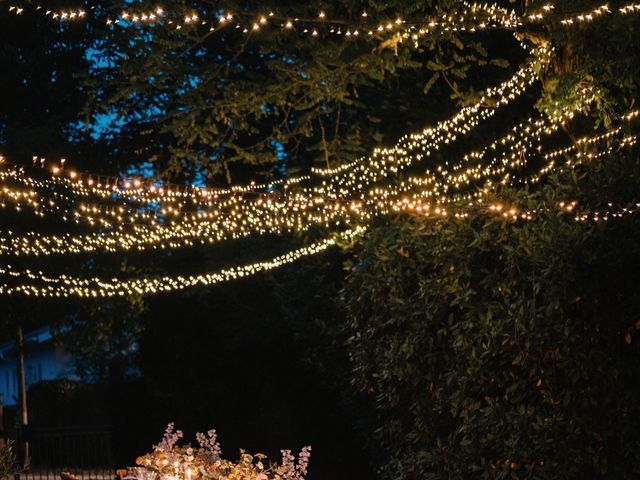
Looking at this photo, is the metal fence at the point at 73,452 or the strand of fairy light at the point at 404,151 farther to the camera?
the metal fence at the point at 73,452

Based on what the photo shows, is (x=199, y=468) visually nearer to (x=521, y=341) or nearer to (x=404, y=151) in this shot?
(x=521, y=341)

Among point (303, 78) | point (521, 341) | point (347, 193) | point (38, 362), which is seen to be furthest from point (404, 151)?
point (38, 362)

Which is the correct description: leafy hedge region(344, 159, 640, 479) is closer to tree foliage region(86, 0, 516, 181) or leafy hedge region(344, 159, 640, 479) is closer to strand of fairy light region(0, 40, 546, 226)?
strand of fairy light region(0, 40, 546, 226)

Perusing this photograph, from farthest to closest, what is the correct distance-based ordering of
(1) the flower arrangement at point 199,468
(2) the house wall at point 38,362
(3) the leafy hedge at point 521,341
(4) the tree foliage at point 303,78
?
(2) the house wall at point 38,362 < (4) the tree foliage at point 303,78 < (3) the leafy hedge at point 521,341 < (1) the flower arrangement at point 199,468

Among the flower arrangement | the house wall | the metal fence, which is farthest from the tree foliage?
the house wall

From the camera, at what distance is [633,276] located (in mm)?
7816

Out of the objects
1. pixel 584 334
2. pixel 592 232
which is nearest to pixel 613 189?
pixel 592 232

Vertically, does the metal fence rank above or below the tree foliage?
below

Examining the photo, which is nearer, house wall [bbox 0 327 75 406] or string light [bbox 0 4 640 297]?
string light [bbox 0 4 640 297]

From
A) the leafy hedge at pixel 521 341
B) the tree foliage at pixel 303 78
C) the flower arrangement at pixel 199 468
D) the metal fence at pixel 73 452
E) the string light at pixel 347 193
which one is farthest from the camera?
the metal fence at pixel 73 452

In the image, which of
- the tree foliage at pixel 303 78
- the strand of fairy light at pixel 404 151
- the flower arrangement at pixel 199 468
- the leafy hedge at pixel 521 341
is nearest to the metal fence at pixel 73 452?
the strand of fairy light at pixel 404 151

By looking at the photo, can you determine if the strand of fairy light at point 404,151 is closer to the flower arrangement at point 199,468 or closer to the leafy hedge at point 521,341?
the leafy hedge at point 521,341

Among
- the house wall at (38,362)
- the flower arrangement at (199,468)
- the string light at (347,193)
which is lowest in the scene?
the flower arrangement at (199,468)

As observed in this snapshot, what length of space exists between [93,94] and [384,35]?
3503 millimetres
